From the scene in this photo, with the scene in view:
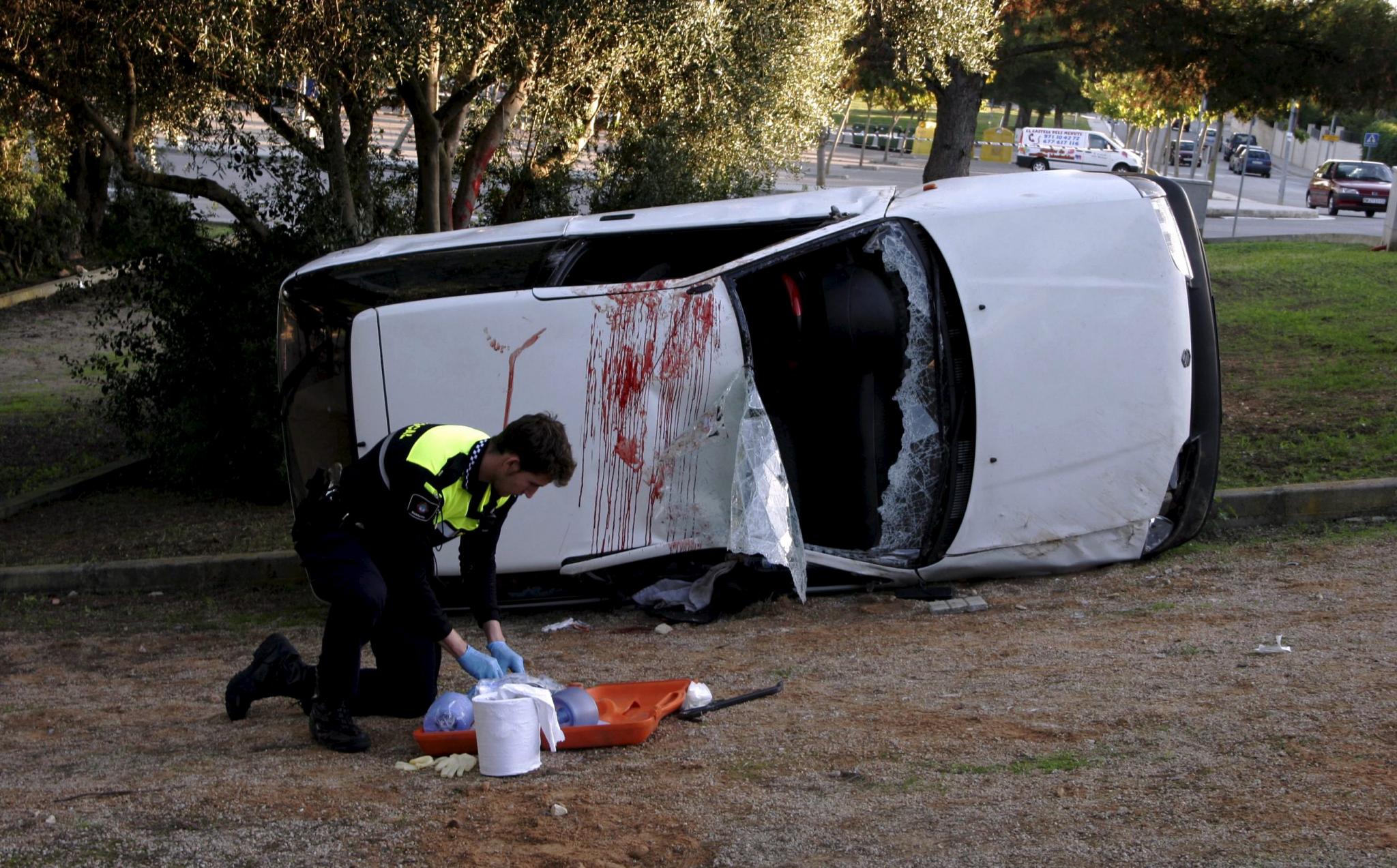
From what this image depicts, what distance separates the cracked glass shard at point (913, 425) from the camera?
226 inches

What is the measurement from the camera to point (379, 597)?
12.8ft

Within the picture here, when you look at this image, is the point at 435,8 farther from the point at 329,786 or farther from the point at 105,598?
the point at 329,786

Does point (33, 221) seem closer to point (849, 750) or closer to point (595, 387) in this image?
point (595, 387)

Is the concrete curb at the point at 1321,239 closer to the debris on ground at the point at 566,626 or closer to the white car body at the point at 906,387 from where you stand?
the white car body at the point at 906,387

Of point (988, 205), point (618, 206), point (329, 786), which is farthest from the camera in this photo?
point (618, 206)

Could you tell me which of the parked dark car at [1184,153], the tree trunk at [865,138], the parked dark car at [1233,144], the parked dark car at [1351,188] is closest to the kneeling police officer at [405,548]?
the tree trunk at [865,138]

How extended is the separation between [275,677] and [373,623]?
23.3 inches

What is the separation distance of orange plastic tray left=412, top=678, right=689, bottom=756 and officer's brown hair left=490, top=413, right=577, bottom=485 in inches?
34.8

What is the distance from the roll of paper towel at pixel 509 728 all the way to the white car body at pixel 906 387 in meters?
1.68

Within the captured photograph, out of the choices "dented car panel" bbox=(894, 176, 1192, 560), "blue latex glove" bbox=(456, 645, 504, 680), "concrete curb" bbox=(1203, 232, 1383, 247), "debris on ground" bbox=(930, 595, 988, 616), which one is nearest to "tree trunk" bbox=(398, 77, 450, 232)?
"dented car panel" bbox=(894, 176, 1192, 560)

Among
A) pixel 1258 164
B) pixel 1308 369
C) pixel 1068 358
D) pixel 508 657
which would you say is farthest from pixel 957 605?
pixel 1258 164

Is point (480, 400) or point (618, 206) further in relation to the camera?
point (618, 206)

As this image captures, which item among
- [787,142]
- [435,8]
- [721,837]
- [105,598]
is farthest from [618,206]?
[721,837]

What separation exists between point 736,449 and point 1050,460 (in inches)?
54.4
